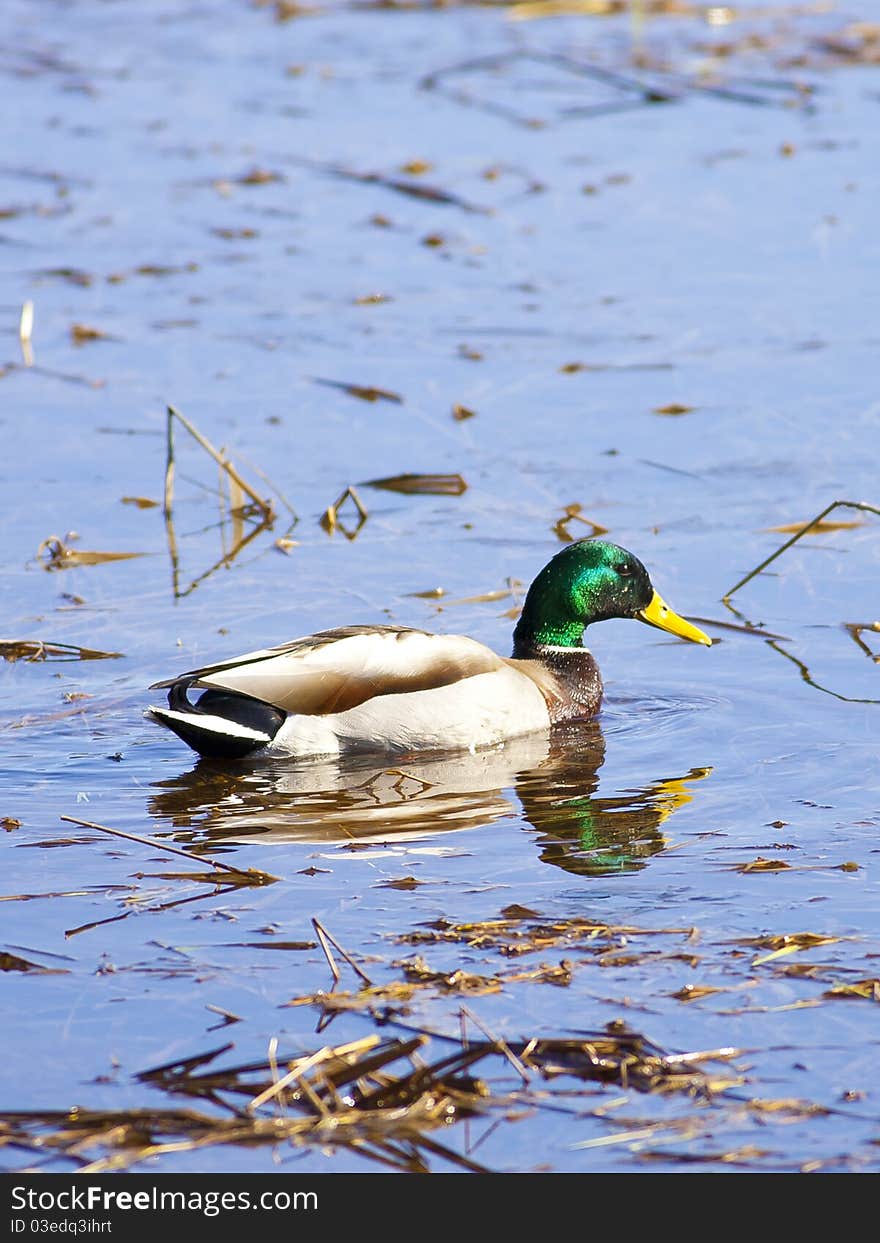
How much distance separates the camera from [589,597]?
835 centimetres

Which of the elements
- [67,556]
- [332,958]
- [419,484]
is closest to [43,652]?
[67,556]

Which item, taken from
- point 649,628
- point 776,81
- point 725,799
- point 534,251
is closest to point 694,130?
point 776,81

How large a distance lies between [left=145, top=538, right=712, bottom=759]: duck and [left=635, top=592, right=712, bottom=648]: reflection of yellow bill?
1.47 ft

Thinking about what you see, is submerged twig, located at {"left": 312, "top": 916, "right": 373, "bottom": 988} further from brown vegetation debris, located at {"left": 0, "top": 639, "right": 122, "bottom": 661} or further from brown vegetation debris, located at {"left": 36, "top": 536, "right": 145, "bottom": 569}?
brown vegetation debris, located at {"left": 36, "top": 536, "right": 145, "bottom": 569}

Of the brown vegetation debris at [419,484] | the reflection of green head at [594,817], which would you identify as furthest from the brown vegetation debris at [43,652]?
the brown vegetation debris at [419,484]

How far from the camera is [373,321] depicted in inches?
513

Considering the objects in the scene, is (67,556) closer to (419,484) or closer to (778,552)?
(419,484)

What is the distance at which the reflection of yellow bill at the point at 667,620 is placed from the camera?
8.34 meters

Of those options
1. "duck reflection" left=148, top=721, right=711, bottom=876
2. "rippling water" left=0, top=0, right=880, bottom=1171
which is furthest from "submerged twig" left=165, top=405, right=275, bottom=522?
"duck reflection" left=148, top=721, right=711, bottom=876

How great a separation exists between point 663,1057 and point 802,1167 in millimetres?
495

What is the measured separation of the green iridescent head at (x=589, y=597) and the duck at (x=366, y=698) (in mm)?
331

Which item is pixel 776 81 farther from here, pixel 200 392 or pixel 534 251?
pixel 200 392

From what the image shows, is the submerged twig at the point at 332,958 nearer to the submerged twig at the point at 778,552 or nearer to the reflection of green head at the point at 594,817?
the reflection of green head at the point at 594,817

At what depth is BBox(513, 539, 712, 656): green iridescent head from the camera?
8305 millimetres
